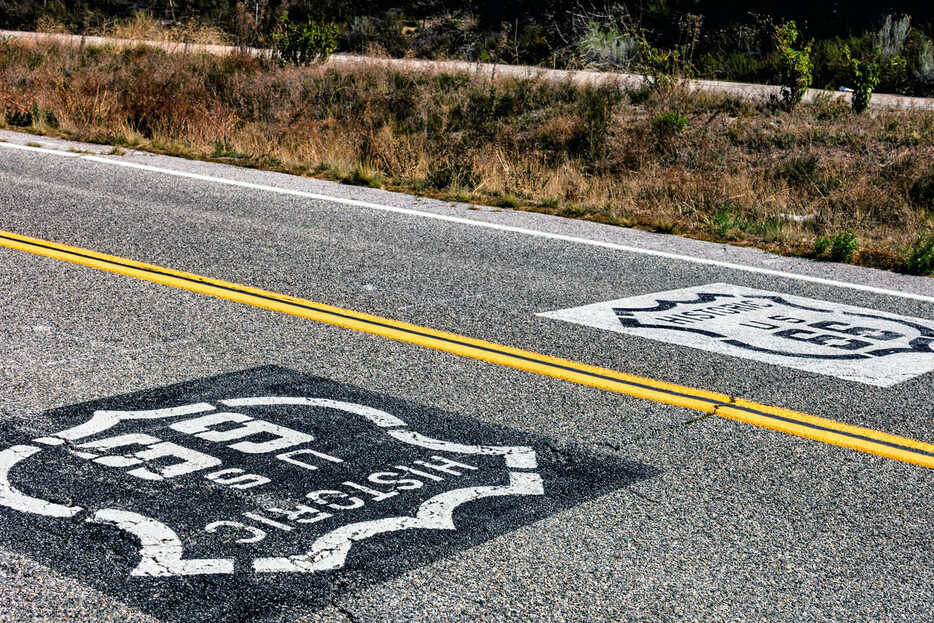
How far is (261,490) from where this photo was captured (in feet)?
13.0

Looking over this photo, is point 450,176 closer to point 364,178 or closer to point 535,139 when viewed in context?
point 364,178

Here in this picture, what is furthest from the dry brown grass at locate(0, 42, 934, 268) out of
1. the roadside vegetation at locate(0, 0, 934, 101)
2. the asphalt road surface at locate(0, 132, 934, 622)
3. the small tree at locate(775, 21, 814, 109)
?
the asphalt road surface at locate(0, 132, 934, 622)

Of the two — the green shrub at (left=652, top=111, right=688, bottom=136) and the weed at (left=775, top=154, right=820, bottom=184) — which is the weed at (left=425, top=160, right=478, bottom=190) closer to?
the green shrub at (left=652, top=111, right=688, bottom=136)

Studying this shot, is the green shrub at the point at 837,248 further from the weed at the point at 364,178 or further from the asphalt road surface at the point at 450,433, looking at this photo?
the weed at the point at 364,178

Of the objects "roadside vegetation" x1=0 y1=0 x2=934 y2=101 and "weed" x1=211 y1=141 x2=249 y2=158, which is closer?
"weed" x1=211 y1=141 x2=249 y2=158

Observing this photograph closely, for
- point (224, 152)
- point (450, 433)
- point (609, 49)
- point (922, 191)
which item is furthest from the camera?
point (609, 49)

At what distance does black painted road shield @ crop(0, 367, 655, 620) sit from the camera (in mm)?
3342

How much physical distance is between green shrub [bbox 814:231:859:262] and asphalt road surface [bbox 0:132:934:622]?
394 mm

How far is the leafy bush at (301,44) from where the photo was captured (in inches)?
800

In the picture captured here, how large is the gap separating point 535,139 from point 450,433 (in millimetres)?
12105

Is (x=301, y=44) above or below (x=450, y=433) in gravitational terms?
above

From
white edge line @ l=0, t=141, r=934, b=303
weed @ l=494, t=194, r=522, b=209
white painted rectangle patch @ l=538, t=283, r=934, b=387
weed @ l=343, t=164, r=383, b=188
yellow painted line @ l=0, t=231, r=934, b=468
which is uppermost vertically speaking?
weed @ l=343, t=164, r=383, b=188

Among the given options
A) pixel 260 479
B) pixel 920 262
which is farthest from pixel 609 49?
pixel 260 479

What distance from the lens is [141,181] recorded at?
10984 millimetres
